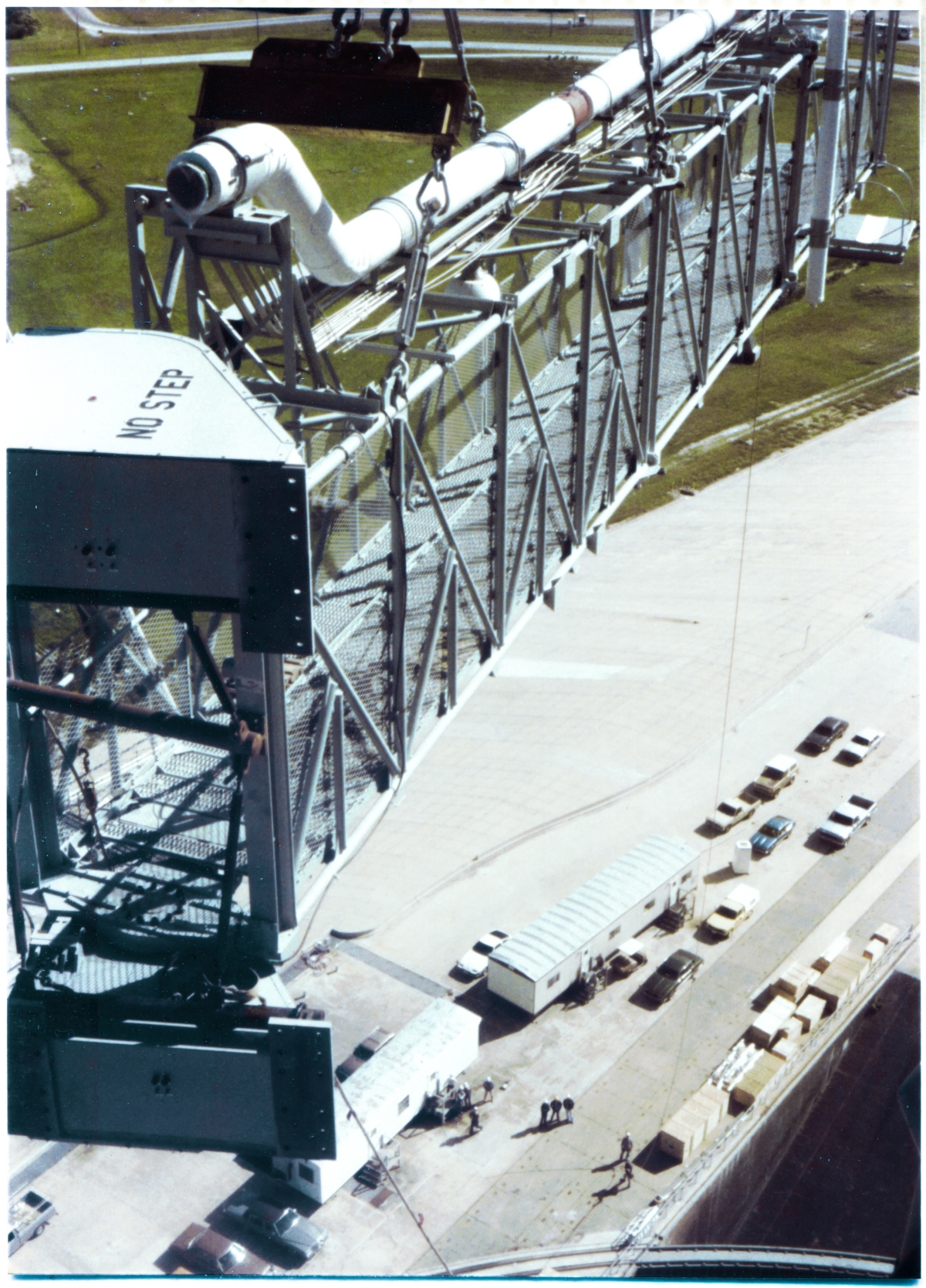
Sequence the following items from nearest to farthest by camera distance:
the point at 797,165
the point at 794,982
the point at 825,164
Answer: the point at 825,164 → the point at 797,165 → the point at 794,982

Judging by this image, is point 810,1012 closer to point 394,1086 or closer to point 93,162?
point 394,1086

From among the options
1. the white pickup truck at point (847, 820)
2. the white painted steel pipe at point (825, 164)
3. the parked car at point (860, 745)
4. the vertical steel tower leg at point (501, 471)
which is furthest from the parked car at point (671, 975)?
the white painted steel pipe at point (825, 164)

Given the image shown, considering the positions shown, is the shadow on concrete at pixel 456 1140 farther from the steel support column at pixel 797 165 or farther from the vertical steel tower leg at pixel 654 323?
the steel support column at pixel 797 165

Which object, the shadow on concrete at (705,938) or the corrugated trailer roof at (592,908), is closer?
the corrugated trailer roof at (592,908)

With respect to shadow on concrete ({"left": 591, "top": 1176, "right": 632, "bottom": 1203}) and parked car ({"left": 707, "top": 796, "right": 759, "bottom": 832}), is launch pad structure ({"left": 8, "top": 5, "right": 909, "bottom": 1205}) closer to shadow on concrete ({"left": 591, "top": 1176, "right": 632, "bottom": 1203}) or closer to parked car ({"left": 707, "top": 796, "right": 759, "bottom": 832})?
shadow on concrete ({"left": 591, "top": 1176, "right": 632, "bottom": 1203})

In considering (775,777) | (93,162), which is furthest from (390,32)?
(93,162)

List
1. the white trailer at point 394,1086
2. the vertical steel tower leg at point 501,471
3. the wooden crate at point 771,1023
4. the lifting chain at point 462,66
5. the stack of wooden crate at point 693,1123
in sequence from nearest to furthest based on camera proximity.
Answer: the lifting chain at point 462,66 → the vertical steel tower leg at point 501,471 → the white trailer at point 394,1086 → the stack of wooden crate at point 693,1123 → the wooden crate at point 771,1023

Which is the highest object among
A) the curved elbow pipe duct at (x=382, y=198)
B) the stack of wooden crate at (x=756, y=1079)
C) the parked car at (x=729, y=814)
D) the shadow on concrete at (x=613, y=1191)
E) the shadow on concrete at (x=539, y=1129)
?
the curved elbow pipe duct at (x=382, y=198)
